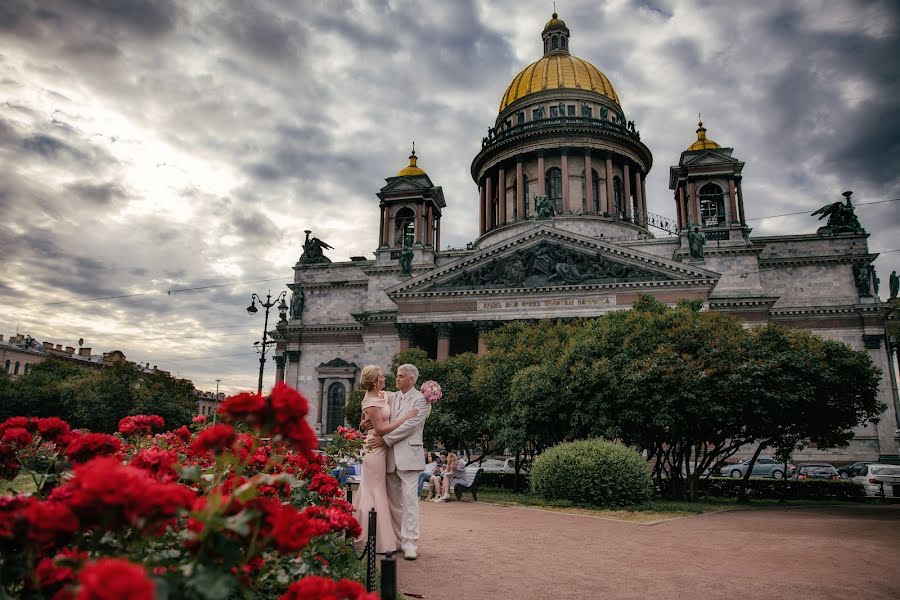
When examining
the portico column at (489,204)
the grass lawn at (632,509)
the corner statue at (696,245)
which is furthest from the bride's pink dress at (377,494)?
the portico column at (489,204)

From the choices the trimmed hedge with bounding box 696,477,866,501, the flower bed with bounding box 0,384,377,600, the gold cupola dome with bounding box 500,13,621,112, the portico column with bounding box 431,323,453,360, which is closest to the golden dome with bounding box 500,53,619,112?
the gold cupola dome with bounding box 500,13,621,112

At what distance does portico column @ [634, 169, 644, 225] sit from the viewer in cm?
5153

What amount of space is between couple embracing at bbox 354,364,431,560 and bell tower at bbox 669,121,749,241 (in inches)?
1533

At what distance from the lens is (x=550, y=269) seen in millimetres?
37312

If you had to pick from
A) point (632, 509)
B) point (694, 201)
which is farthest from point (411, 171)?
point (632, 509)

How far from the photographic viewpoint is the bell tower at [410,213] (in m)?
45.8

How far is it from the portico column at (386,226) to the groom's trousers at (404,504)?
129 ft

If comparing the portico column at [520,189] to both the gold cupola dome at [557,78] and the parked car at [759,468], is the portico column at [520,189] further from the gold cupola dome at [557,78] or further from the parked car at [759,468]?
the parked car at [759,468]

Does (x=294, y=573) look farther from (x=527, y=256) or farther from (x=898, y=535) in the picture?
(x=527, y=256)

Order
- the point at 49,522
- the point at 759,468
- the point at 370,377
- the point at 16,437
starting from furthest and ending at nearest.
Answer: the point at 759,468 < the point at 370,377 < the point at 16,437 < the point at 49,522

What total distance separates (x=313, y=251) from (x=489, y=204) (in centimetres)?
1592

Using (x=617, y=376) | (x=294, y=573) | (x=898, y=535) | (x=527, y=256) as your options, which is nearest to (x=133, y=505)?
(x=294, y=573)

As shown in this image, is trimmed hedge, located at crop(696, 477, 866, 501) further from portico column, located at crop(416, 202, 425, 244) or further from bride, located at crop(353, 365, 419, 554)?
portico column, located at crop(416, 202, 425, 244)

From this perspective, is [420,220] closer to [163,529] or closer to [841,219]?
[841,219]
